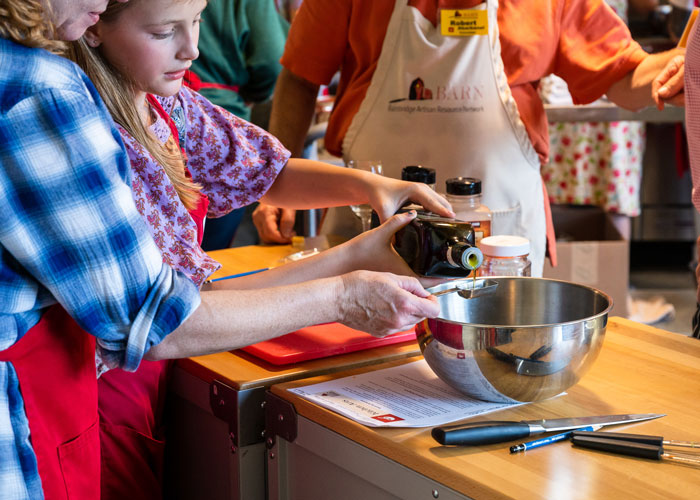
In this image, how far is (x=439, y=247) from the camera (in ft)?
4.05

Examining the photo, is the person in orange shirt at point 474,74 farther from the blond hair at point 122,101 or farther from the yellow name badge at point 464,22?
the blond hair at point 122,101

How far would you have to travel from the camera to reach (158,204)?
1276 millimetres

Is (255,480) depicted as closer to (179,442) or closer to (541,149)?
(179,442)

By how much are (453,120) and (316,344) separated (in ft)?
2.52

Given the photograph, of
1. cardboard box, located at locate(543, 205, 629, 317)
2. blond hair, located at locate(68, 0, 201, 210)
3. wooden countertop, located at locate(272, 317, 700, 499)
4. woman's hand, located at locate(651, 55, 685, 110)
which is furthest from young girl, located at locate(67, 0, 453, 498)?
cardboard box, located at locate(543, 205, 629, 317)

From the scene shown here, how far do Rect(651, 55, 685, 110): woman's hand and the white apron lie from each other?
0.30 metres

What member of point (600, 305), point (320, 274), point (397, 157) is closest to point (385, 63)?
point (397, 157)

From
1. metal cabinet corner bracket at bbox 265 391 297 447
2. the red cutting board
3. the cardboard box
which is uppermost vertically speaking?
the red cutting board

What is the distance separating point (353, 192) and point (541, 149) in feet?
1.99

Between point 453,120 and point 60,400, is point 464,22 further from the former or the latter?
point 60,400

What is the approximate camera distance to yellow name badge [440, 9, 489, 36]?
1.81 meters

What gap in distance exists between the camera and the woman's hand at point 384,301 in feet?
3.56

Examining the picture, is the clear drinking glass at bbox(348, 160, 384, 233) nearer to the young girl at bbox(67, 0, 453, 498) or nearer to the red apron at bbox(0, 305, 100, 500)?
the young girl at bbox(67, 0, 453, 498)

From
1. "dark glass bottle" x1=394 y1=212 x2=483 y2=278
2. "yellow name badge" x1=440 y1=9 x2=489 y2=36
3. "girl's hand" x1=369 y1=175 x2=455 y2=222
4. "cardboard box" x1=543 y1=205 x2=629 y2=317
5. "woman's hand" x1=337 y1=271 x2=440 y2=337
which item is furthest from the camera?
"cardboard box" x1=543 y1=205 x2=629 y2=317
